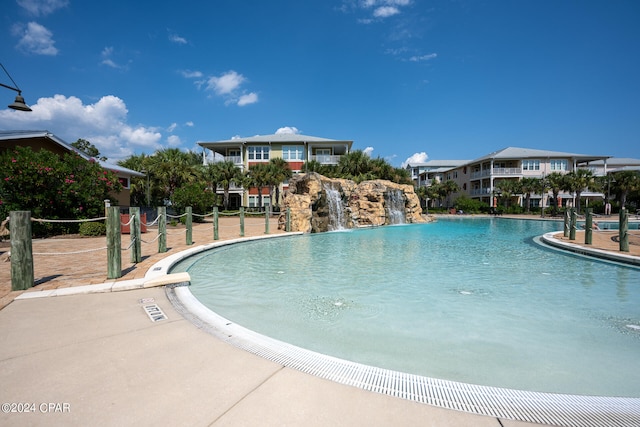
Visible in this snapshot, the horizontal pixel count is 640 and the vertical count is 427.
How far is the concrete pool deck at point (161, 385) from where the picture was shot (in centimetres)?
204

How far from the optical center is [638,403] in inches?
91.1

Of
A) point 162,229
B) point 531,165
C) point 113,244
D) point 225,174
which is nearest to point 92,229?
point 162,229

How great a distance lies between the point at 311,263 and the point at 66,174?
12.3m

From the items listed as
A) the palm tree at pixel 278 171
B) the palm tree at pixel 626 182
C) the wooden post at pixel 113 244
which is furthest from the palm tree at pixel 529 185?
the wooden post at pixel 113 244

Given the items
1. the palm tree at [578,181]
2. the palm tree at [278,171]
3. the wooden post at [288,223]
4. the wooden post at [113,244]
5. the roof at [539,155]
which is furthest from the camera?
the roof at [539,155]

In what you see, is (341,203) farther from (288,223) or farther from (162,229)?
(162,229)

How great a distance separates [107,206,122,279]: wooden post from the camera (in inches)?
232

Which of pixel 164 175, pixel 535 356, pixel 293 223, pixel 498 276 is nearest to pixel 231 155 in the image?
pixel 164 175

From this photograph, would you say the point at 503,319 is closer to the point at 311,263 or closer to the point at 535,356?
the point at 535,356

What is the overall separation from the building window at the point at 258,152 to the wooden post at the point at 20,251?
38499 millimetres

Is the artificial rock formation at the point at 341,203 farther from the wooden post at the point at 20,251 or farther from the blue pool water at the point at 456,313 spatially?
the wooden post at the point at 20,251

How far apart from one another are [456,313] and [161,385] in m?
4.14

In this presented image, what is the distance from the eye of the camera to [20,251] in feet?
16.8

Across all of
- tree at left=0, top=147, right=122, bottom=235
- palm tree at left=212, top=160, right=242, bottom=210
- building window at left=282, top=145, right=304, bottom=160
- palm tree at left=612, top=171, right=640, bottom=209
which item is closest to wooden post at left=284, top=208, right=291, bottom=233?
tree at left=0, top=147, right=122, bottom=235
